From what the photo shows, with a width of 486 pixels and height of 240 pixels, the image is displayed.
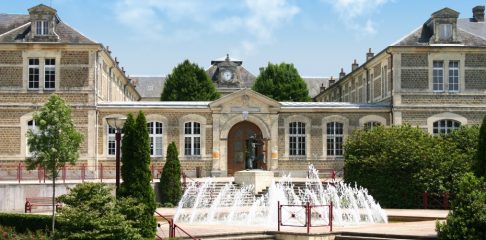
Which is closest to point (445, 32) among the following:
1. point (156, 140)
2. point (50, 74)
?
point (156, 140)

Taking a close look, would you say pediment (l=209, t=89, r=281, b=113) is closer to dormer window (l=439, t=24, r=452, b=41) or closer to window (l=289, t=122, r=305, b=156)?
window (l=289, t=122, r=305, b=156)

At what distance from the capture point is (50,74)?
37.3 meters

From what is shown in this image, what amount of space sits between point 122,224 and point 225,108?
22314 mm

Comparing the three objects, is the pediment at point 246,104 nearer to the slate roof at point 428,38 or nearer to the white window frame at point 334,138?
the white window frame at point 334,138

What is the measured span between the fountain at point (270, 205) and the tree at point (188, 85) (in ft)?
87.1

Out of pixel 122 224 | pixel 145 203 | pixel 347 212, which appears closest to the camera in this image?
pixel 122 224

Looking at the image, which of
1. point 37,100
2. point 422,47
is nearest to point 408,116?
point 422,47

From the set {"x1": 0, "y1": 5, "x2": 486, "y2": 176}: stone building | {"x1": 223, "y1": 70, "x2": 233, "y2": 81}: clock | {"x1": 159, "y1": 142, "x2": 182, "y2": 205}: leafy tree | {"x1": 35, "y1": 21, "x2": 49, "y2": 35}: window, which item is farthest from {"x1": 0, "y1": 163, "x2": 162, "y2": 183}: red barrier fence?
{"x1": 223, "y1": 70, "x2": 233, "y2": 81}: clock

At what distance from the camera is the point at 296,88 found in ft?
199

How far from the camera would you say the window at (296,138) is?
3862 centimetres

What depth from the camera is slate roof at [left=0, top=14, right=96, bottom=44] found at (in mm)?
37250

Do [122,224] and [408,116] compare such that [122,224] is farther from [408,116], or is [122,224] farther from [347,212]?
[408,116]

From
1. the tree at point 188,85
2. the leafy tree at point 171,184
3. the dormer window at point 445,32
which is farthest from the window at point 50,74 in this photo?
the tree at point 188,85

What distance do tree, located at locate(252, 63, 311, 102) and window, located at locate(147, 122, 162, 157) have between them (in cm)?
2298
